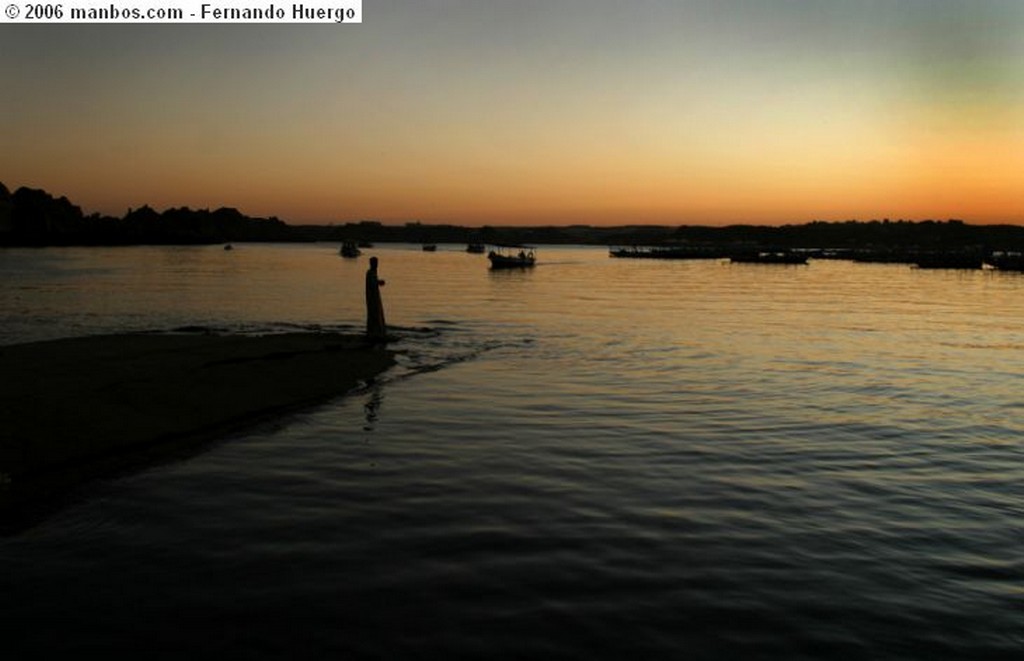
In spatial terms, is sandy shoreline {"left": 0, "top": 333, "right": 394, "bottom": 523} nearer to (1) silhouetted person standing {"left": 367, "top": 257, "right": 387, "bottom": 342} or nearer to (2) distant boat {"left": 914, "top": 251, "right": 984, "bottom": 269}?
(1) silhouetted person standing {"left": 367, "top": 257, "right": 387, "bottom": 342}

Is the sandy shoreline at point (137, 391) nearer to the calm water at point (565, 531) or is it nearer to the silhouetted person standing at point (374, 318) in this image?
the calm water at point (565, 531)

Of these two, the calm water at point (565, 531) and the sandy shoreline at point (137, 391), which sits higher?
the sandy shoreline at point (137, 391)

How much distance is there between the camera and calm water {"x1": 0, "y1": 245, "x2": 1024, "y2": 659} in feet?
22.4

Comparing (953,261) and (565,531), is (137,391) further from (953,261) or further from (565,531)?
(953,261)

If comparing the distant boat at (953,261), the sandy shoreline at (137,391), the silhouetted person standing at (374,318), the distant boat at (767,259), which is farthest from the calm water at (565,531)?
the distant boat at (767,259)

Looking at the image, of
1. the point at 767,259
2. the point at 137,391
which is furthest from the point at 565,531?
the point at 767,259

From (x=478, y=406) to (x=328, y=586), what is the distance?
34.3ft

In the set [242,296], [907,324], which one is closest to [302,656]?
[907,324]

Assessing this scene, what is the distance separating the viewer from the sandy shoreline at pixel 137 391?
12.0 m

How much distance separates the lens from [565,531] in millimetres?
9500

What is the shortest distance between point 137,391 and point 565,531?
1009 centimetres

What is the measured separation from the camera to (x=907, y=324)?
140 feet

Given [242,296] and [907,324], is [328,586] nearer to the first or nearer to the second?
[907,324]

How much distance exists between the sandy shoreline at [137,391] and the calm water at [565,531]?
98cm
